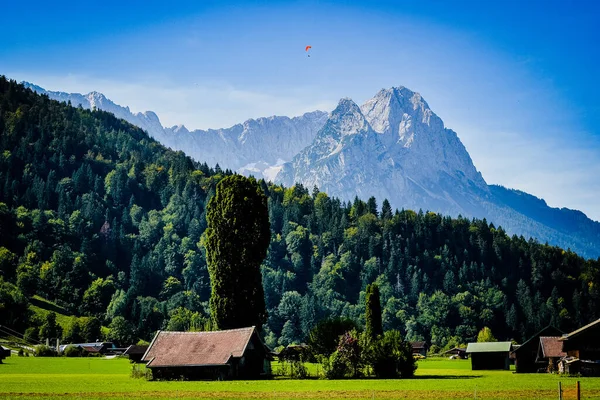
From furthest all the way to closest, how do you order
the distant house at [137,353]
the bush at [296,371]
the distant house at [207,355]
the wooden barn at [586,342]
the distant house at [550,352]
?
the distant house at [137,353]
the distant house at [550,352]
the bush at [296,371]
the wooden barn at [586,342]
the distant house at [207,355]

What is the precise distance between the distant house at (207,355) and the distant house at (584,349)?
100.0ft

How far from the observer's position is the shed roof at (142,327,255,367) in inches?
2768

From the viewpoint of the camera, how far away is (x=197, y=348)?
72.1 m

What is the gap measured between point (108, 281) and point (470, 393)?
159 meters

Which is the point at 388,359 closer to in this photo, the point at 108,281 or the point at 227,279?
the point at 227,279

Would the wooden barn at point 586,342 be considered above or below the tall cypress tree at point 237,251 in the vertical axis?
below

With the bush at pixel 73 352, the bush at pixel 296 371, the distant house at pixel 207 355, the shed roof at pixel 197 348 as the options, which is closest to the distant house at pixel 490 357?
the bush at pixel 296 371

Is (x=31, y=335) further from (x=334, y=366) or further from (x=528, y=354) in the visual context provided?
(x=528, y=354)

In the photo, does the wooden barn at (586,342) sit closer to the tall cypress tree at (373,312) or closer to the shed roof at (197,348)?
the tall cypress tree at (373,312)

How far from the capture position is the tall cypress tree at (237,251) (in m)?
78.9

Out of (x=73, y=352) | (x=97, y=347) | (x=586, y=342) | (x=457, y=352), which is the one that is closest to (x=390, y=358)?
(x=586, y=342)

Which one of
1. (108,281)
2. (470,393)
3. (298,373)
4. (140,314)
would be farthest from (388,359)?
(108,281)

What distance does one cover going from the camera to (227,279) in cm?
7931

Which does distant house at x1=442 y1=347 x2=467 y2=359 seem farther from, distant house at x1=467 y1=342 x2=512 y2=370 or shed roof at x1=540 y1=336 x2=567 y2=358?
shed roof at x1=540 y1=336 x2=567 y2=358
